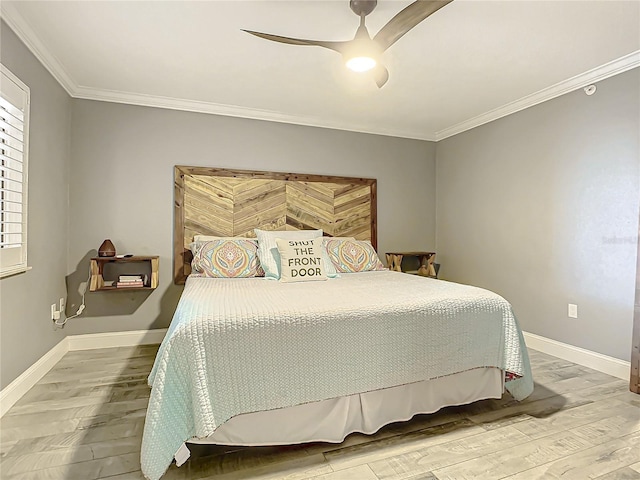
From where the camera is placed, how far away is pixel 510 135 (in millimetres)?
3574

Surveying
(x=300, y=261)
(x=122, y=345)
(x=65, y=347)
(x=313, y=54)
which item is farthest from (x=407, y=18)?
(x=65, y=347)

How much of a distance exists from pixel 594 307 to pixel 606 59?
183 centimetres

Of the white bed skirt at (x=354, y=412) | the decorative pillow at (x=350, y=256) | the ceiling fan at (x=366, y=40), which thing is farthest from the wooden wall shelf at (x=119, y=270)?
the ceiling fan at (x=366, y=40)

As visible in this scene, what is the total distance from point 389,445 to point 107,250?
2686 mm

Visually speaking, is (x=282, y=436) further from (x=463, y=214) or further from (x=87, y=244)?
(x=463, y=214)

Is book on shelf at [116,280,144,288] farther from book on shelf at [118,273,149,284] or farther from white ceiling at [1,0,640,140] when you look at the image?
white ceiling at [1,0,640,140]

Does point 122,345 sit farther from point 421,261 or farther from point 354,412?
point 421,261

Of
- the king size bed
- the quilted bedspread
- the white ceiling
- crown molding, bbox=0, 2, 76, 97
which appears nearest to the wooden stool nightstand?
the white ceiling

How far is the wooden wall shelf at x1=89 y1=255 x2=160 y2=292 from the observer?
120 inches

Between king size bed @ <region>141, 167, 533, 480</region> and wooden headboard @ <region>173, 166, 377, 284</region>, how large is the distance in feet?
4.13

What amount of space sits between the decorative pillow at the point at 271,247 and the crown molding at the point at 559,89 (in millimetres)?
2127

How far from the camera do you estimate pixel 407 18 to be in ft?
5.60

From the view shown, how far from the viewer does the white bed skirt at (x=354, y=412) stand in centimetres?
167

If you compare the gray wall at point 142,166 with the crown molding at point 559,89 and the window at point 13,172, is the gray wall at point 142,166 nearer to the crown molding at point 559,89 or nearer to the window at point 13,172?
the window at point 13,172
